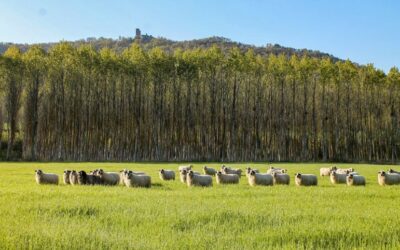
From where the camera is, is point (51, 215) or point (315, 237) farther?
point (51, 215)

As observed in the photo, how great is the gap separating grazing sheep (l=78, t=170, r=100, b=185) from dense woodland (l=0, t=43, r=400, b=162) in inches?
1121

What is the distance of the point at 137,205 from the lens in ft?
32.3

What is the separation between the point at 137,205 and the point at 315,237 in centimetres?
401

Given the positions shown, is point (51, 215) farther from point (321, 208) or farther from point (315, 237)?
point (321, 208)

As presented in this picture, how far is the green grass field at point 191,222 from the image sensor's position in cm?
664

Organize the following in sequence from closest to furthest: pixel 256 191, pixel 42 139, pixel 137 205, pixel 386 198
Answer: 1. pixel 137 205
2. pixel 386 198
3. pixel 256 191
4. pixel 42 139

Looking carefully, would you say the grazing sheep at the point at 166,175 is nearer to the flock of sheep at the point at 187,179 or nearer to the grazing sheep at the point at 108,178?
the flock of sheep at the point at 187,179

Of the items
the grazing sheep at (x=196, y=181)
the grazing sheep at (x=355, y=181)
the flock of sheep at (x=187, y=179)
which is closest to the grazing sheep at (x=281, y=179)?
the flock of sheep at (x=187, y=179)

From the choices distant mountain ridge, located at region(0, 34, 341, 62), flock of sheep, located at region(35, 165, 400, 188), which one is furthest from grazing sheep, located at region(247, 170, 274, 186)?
distant mountain ridge, located at region(0, 34, 341, 62)

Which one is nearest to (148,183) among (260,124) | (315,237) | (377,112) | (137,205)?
(137,205)

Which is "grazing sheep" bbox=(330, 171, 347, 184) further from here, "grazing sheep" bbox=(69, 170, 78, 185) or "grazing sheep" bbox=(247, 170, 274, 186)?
"grazing sheep" bbox=(69, 170, 78, 185)

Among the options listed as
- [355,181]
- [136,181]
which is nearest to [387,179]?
[355,181]

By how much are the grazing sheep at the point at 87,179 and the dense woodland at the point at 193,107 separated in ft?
93.4

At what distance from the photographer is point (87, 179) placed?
52.6 feet
